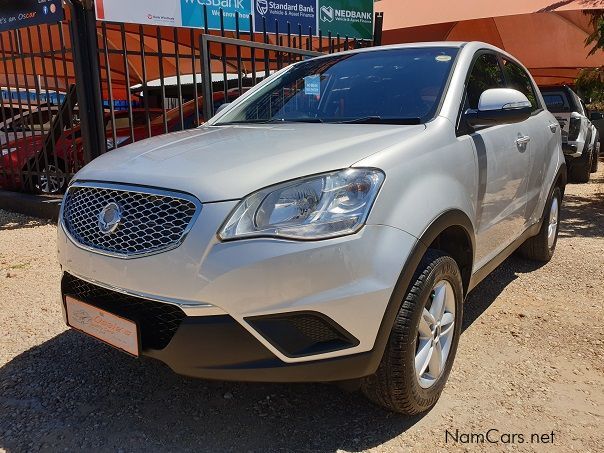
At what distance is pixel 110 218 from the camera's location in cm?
210

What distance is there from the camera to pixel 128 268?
1.99 metres

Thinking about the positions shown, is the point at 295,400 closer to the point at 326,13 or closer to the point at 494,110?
the point at 494,110

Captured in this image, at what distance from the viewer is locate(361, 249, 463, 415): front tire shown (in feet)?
6.87

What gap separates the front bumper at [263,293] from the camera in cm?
183

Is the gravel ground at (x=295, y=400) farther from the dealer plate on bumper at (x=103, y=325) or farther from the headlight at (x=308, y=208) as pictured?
the headlight at (x=308, y=208)

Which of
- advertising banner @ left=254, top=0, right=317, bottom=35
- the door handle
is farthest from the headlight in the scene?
advertising banner @ left=254, top=0, right=317, bottom=35

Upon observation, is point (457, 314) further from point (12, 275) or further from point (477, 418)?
point (12, 275)

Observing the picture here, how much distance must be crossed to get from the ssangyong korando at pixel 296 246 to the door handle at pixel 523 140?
20.0 inches

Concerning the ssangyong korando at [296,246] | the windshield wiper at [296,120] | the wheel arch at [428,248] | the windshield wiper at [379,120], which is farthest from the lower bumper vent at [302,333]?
the windshield wiper at [296,120]

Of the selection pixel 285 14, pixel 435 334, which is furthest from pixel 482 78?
pixel 285 14

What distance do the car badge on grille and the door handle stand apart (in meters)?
2.34

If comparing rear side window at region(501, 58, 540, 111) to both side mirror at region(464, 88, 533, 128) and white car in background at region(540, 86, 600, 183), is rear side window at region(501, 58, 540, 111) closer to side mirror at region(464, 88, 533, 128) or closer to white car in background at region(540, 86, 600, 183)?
side mirror at region(464, 88, 533, 128)

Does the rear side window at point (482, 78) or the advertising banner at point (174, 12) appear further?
the advertising banner at point (174, 12)

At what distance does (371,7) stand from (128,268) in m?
7.46
